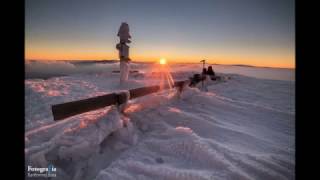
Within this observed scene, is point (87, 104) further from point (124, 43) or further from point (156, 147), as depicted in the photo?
point (124, 43)

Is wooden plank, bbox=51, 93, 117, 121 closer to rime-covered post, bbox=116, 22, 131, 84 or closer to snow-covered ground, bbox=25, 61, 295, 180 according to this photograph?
snow-covered ground, bbox=25, 61, 295, 180

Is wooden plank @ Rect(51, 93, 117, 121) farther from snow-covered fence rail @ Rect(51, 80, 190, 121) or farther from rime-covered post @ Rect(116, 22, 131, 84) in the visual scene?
rime-covered post @ Rect(116, 22, 131, 84)

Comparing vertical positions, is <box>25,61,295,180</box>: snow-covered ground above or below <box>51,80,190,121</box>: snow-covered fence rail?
below

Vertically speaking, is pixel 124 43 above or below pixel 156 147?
above

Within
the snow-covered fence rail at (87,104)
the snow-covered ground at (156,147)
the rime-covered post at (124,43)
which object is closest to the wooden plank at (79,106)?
the snow-covered fence rail at (87,104)

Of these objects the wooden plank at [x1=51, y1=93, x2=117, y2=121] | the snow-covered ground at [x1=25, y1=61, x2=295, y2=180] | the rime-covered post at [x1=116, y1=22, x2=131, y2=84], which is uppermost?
the rime-covered post at [x1=116, y1=22, x2=131, y2=84]

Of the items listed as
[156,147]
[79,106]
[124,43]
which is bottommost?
[156,147]

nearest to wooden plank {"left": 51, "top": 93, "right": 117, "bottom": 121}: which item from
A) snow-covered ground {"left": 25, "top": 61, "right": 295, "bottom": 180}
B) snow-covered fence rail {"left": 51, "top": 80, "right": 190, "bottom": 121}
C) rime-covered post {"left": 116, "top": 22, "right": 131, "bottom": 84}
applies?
snow-covered fence rail {"left": 51, "top": 80, "right": 190, "bottom": 121}

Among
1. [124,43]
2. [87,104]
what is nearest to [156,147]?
[87,104]

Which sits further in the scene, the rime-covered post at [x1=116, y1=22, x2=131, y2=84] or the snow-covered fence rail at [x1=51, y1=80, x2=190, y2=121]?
the rime-covered post at [x1=116, y1=22, x2=131, y2=84]

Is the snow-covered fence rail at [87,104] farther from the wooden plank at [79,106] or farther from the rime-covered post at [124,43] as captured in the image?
the rime-covered post at [124,43]
